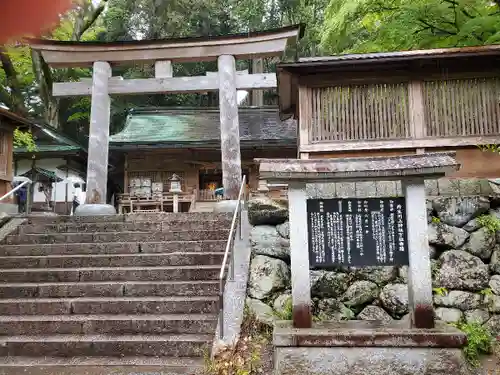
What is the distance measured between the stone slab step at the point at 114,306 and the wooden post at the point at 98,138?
434 centimetres

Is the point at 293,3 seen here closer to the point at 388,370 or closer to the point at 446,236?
the point at 446,236

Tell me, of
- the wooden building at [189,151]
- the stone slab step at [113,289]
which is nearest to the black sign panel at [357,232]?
the stone slab step at [113,289]

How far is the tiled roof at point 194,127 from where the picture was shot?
57.6ft

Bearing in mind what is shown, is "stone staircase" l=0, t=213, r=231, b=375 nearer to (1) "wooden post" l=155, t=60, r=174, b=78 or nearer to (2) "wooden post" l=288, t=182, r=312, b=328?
(2) "wooden post" l=288, t=182, r=312, b=328

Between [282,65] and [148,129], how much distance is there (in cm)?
1183

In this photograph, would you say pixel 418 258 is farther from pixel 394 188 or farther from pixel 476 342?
pixel 394 188

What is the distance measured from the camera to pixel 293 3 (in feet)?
81.8

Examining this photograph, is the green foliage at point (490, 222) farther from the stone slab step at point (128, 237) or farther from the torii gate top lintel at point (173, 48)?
the torii gate top lintel at point (173, 48)

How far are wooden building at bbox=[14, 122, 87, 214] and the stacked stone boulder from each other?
14.7 m

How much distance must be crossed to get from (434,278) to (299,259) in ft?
9.57

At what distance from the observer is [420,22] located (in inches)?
442

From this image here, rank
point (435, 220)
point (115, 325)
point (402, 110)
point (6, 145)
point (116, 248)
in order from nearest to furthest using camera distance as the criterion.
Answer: point (115, 325), point (435, 220), point (116, 248), point (402, 110), point (6, 145)

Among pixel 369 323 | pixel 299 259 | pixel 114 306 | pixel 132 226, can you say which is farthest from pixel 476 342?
pixel 132 226

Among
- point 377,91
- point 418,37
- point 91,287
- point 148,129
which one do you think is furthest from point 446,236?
point 148,129
